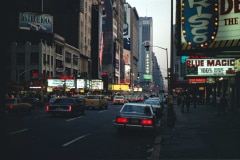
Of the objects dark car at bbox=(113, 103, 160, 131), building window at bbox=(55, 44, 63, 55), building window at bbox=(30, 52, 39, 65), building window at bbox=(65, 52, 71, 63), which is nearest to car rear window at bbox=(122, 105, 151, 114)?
dark car at bbox=(113, 103, 160, 131)

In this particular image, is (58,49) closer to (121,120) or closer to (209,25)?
(209,25)

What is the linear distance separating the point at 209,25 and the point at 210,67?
1730 centimetres

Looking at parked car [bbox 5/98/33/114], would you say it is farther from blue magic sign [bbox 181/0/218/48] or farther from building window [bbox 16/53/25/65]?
building window [bbox 16/53/25/65]

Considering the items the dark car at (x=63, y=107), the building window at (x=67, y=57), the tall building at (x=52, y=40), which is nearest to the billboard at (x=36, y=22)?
the tall building at (x=52, y=40)

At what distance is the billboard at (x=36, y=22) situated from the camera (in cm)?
9219

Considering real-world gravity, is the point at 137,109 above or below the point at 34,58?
below

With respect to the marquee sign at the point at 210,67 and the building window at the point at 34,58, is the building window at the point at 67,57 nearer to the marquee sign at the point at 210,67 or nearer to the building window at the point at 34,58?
the building window at the point at 34,58

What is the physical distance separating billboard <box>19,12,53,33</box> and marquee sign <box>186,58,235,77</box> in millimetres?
62360

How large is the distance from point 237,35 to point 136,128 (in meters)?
5.90

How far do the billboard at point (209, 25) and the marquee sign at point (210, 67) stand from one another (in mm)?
14448

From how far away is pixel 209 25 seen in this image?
709 inches

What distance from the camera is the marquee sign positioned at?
33.5m

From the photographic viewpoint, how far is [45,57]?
86.6 meters

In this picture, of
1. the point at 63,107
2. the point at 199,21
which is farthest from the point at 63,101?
the point at 199,21
